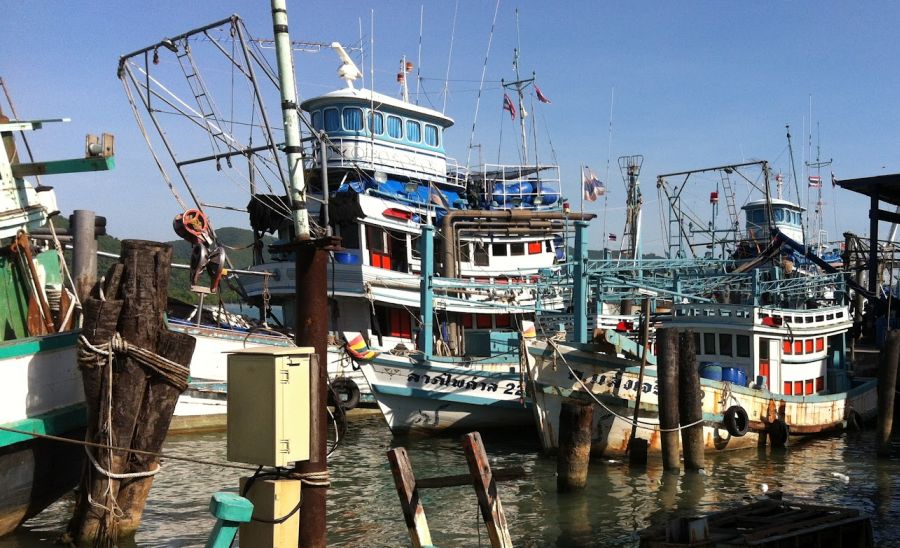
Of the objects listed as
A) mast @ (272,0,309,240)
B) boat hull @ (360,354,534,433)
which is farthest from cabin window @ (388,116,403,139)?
mast @ (272,0,309,240)

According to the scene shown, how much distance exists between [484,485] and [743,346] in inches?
566

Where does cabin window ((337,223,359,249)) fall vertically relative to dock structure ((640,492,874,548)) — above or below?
above

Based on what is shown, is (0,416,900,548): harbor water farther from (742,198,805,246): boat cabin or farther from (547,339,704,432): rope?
(742,198,805,246): boat cabin

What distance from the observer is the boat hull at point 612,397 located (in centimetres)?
1809

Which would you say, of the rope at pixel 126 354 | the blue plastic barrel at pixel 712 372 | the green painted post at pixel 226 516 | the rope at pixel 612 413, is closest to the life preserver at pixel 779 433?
the blue plastic barrel at pixel 712 372

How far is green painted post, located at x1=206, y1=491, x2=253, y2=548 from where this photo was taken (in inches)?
259

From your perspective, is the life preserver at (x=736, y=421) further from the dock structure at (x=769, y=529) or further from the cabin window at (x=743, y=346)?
the dock structure at (x=769, y=529)

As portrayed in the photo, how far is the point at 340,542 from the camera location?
12.4 m

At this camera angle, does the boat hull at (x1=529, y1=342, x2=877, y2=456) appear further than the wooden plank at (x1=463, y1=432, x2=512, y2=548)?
Yes

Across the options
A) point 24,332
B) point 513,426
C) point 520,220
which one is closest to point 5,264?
point 24,332

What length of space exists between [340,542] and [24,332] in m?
5.04

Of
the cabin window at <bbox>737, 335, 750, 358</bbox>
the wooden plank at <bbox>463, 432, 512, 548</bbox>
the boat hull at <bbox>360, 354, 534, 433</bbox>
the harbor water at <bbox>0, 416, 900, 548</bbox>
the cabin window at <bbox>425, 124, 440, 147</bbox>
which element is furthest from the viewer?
the cabin window at <bbox>425, 124, 440, 147</bbox>

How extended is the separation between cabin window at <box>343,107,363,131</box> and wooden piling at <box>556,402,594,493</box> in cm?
1726

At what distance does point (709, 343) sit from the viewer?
72.5 feet
